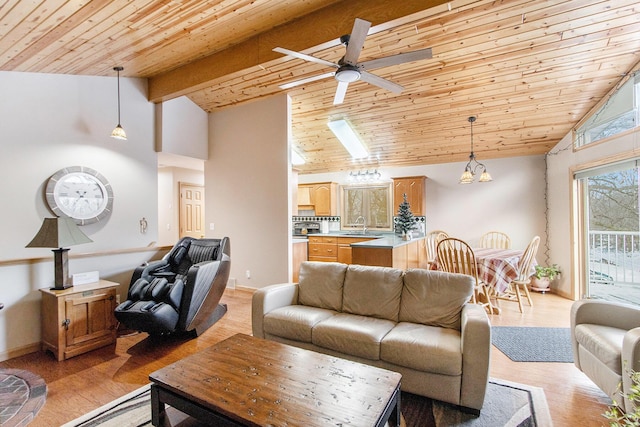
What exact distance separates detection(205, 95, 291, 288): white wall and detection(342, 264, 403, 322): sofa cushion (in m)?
1.84

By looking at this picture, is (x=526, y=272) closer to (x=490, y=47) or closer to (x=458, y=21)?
(x=490, y=47)

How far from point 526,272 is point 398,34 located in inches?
132

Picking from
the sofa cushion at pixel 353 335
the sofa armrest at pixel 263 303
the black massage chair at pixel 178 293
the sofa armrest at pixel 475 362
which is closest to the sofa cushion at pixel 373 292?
the sofa cushion at pixel 353 335

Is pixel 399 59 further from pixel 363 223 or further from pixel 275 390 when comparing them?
Result: pixel 363 223

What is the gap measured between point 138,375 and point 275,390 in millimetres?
1620

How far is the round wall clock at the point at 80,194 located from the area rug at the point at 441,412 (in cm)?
245

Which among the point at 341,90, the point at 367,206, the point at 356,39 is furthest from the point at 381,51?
the point at 367,206

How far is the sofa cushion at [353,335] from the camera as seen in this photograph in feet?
7.28

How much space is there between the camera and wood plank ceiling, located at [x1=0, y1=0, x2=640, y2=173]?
8.66ft

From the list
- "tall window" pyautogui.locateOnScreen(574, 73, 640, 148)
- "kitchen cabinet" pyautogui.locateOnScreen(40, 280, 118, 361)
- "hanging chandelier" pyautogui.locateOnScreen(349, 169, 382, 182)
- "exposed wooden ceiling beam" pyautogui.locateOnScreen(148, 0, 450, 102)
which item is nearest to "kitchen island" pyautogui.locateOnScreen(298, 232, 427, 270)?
"hanging chandelier" pyautogui.locateOnScreen(349, 169, 382, 182)

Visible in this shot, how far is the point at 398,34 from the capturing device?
10.4ft

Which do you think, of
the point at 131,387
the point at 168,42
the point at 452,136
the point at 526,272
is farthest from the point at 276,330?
the point at 452,136

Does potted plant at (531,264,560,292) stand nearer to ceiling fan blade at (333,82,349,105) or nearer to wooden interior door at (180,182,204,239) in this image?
ceiling fan blade at (333,82,349,105)

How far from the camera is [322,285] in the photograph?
2.98 meters
